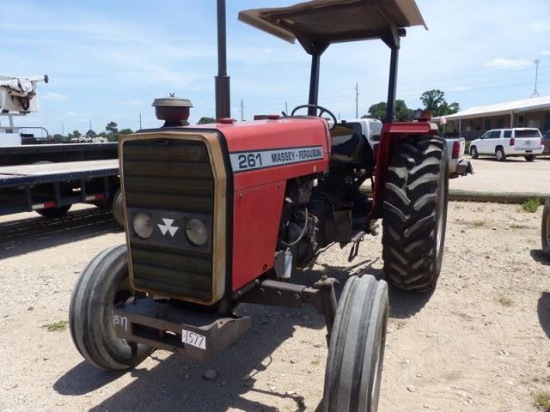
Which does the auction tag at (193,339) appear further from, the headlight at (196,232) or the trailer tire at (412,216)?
the trailer tire at (412,216)

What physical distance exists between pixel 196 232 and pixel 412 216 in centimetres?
209

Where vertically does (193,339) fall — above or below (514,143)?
below

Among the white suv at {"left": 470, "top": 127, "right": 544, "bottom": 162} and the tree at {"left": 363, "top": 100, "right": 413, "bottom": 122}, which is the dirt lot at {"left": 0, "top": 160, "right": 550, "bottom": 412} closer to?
the tree at {"left": 363, "top": 100, "right": 413, "bottom": 122}

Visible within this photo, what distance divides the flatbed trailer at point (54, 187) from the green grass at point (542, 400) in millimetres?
5883

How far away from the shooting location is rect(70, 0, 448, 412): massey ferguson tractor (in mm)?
2365

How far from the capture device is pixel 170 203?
2.49 meters

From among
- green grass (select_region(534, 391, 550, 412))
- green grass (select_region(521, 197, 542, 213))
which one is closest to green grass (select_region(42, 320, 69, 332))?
green grass (select_region(534, 391, 550, 412))

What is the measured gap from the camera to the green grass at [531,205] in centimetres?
831

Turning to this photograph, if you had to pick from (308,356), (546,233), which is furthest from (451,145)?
(308,356)

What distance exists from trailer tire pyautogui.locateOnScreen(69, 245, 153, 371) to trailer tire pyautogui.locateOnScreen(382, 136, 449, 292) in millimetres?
2124

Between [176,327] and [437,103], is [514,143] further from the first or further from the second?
[437,103]

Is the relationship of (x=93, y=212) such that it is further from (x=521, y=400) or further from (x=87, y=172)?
(x=521, y=400)

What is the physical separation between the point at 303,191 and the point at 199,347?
59.0 inches

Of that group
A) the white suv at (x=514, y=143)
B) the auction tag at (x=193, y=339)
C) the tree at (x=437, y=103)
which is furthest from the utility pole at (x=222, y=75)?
the tree at (x=437, y=103)
